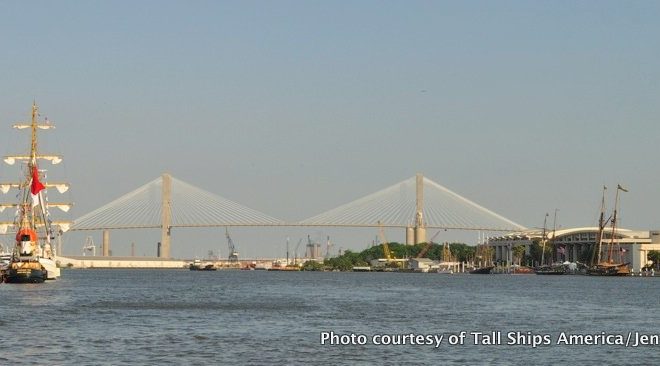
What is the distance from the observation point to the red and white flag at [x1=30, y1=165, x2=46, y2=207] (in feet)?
382

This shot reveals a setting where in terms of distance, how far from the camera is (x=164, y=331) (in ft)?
157

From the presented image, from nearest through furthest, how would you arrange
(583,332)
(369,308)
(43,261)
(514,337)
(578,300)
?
(514,337)
(583,332)
(369,308)
(578,300)
(43,261)

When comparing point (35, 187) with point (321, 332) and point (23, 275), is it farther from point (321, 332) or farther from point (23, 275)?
point (321, 332)

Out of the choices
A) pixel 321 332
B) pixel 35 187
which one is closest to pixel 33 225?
pixel 35 187

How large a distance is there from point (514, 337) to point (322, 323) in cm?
1013

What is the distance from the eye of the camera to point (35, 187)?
116m

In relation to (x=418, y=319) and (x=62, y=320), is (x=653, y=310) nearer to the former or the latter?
(x=418, y=319)

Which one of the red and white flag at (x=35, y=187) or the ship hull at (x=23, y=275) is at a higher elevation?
the red and white flag at (x=35, y=187)

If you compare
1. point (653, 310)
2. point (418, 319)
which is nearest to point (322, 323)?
point (418, 319)

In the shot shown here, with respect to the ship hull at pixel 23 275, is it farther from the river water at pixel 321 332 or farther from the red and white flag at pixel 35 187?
the river water at pixel 321 332

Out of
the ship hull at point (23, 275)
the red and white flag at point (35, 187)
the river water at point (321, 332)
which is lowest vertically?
the river water at point (321, 332)

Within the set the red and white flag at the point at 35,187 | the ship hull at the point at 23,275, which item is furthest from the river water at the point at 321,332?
the red and white flag at the point at 35,187

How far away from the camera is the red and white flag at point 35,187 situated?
116 m

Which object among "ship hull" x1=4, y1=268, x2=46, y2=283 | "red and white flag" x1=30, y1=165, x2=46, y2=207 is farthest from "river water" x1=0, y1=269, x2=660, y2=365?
"red and white flag" x1=30, y1=165, x2=46, y2=207
